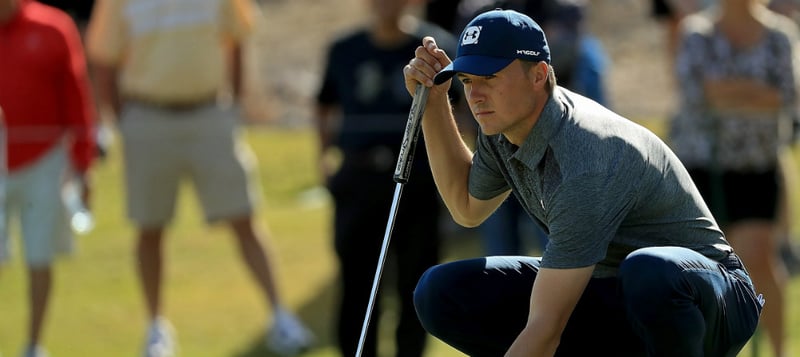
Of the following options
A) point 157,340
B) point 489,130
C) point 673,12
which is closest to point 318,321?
point 157,340

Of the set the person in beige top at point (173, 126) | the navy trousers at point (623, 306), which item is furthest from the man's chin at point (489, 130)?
the person in beige top at point (173, 126)

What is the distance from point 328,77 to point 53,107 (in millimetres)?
1323

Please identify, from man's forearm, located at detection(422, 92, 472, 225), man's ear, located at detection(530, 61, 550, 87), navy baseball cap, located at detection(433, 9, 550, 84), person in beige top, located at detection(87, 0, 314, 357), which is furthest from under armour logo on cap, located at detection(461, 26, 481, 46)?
person in beige top, located at detection(87, 0, 314, 357)

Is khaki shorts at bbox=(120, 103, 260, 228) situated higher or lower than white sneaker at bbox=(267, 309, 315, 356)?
higher

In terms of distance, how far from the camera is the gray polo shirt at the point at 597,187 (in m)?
4.00

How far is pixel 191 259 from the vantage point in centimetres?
932

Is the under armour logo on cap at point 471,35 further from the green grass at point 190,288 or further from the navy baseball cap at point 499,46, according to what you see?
the green grass at point 190,288

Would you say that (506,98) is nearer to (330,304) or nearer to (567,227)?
(567,227)

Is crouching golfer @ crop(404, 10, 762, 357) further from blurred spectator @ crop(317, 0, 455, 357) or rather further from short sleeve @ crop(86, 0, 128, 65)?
short sleeve @ crop(86, 0, 128, 65)

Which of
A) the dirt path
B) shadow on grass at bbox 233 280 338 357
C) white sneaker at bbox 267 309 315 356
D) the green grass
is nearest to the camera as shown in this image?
white sneaker at bbox 267 309 315 356

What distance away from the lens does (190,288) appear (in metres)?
8.87

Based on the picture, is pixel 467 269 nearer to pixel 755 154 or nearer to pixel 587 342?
pixel 587 342

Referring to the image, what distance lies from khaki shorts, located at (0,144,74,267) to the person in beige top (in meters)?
0.33

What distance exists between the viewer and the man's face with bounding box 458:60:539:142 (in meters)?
4.13
